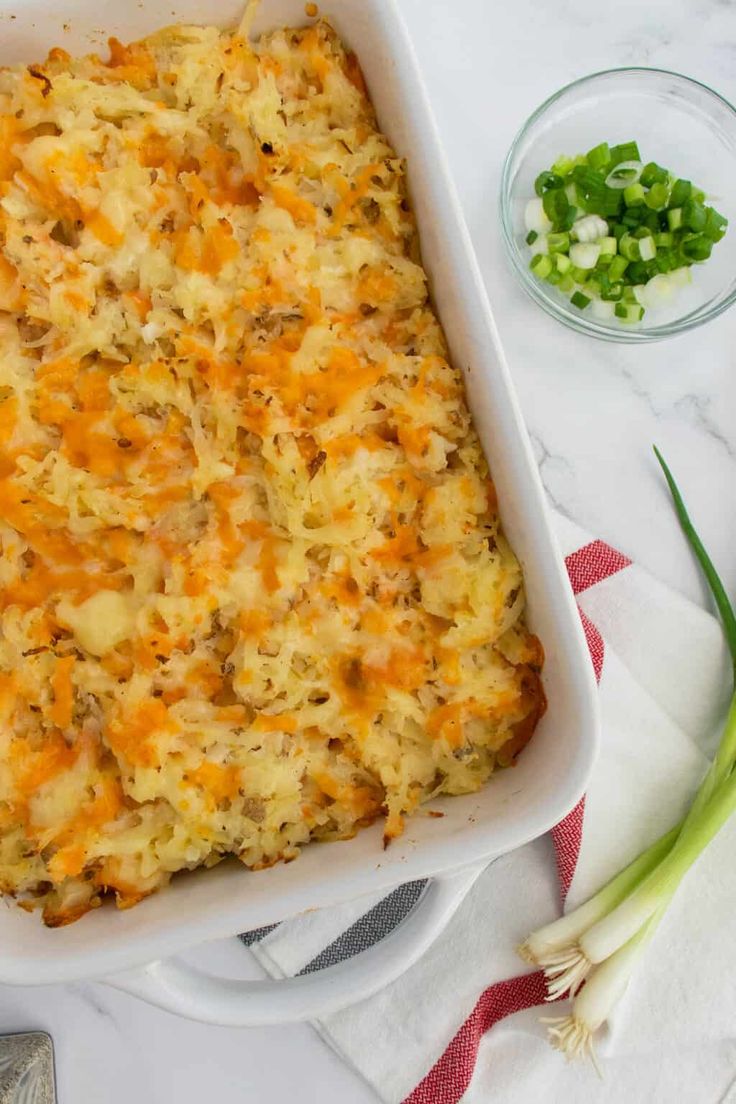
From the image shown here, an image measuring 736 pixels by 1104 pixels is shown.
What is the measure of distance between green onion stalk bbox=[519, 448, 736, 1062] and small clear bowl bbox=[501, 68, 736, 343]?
35.1 inches

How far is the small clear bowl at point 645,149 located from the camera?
88.8 inches

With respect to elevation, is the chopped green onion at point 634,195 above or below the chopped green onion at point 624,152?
below

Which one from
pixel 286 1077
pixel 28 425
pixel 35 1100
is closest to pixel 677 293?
pixel 28 425

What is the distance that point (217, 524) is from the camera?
5.41 feet

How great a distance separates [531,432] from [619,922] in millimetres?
1032

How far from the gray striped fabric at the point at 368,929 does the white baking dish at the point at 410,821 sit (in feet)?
1.16

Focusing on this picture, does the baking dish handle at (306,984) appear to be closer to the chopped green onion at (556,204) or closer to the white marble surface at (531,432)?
the white marble surface at (531,432)

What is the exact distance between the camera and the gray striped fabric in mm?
2195

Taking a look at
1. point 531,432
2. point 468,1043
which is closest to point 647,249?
point 531,432

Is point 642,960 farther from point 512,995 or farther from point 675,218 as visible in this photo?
point 675,218

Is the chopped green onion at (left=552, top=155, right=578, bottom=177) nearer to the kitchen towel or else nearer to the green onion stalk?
the kitchen towel

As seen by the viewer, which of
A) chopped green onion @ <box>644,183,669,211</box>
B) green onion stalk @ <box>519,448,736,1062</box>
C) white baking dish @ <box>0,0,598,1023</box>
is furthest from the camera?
chopped green onion @ <box>644,183,669,211</box>

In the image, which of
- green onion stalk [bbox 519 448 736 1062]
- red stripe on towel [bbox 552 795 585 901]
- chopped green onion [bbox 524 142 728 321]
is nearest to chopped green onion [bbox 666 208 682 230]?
chopped green onion [bbox 524 142 728 321]

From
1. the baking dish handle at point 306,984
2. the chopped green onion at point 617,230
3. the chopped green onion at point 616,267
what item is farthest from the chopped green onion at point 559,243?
the baking dish handle at point 306,984
